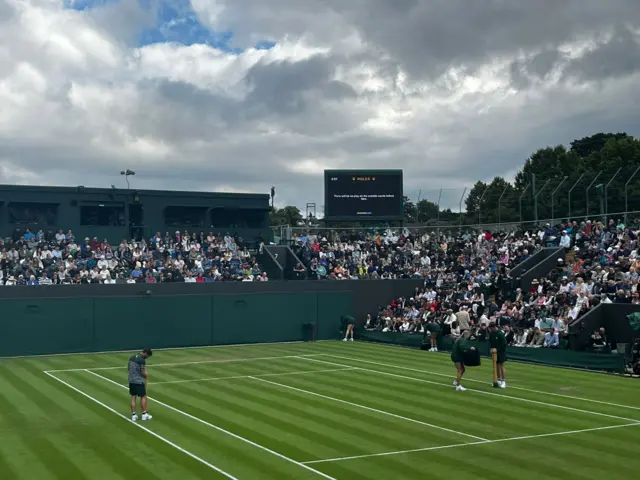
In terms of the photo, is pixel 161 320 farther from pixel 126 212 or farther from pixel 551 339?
pixel 551 339

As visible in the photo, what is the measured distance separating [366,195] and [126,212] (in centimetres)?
1396

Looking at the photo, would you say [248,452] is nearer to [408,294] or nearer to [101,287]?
[101,287]

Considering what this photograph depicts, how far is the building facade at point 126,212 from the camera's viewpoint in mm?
43281

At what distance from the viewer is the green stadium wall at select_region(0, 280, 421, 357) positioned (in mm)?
34562

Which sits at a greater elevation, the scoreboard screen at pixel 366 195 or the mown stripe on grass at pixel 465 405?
the scoreboard screen at pixel 366 195

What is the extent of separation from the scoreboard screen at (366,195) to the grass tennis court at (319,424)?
1962 centimetres

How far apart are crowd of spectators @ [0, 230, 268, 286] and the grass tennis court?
10.1 meters

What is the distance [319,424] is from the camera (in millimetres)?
17375

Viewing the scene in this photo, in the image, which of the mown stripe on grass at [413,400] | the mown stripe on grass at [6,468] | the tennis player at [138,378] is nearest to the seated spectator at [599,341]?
the mown stripe on grass at [413,400]

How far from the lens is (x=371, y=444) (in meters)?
15.4

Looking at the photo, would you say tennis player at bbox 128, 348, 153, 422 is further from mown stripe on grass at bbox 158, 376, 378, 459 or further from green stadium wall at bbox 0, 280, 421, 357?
green stadium wall at bbox 0, 280, 421, 357

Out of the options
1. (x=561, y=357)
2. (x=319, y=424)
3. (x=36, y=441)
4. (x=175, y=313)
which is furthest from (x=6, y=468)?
(x=175, y=313)

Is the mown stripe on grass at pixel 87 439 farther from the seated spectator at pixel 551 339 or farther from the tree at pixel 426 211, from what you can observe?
the tree at pixel 426 211

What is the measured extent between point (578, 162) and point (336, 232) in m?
41.9
